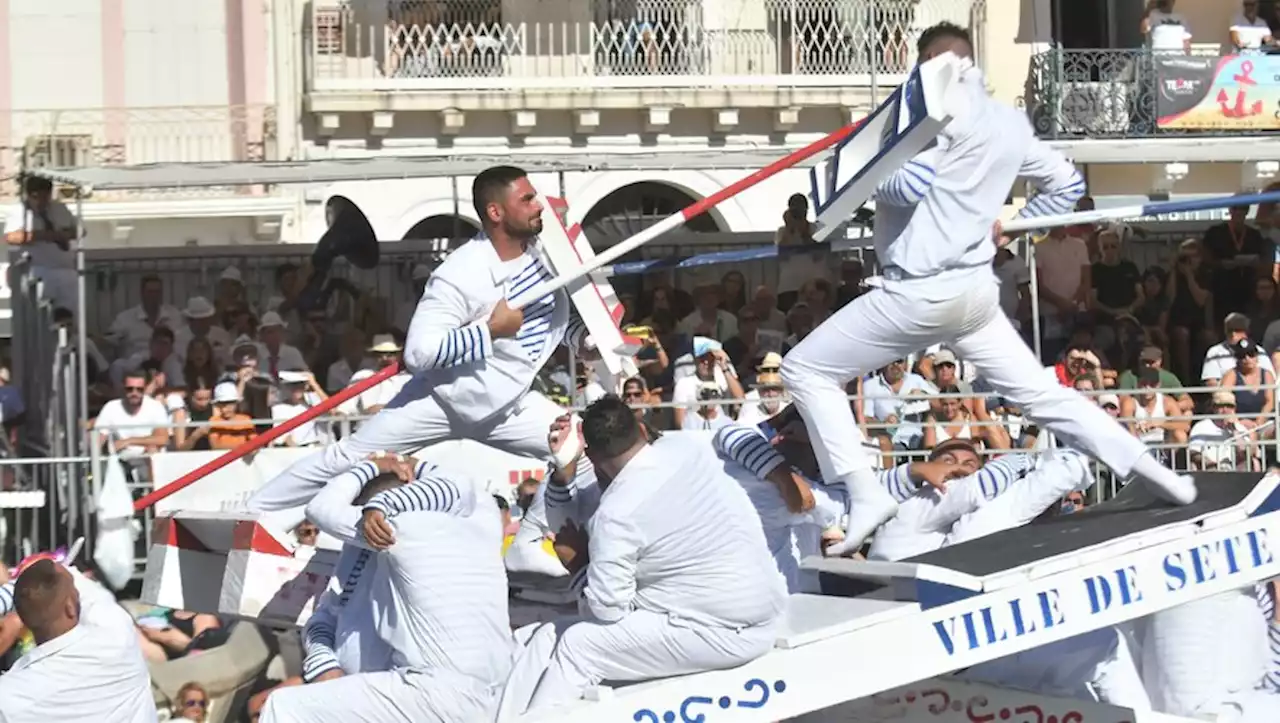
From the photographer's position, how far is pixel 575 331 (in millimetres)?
10031

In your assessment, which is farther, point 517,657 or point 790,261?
point 790,261

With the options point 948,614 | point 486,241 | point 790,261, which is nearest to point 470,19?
point 790,261

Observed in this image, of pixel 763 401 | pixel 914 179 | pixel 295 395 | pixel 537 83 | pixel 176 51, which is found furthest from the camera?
pixel 537 83

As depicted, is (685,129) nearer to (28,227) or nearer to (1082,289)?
(1082,289)

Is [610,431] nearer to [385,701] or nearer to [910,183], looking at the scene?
[385,701]

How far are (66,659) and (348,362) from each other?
636cm

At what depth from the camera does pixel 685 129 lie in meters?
23.8

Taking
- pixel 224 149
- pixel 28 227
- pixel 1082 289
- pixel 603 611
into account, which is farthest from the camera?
pixel 224 149

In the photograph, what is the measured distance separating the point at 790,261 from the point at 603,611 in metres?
8.01

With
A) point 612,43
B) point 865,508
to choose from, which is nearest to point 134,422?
point 865,508

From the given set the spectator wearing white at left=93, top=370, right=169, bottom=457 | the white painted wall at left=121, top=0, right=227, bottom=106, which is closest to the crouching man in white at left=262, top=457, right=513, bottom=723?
the spectator wearing white at left=93, top=370, right=169, bottom=457

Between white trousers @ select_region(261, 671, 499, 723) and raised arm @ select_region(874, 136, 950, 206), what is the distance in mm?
2287

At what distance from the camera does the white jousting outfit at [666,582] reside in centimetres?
813

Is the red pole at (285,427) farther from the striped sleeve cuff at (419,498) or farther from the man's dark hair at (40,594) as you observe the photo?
the man's dark hair at (40,594)
